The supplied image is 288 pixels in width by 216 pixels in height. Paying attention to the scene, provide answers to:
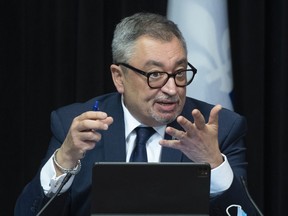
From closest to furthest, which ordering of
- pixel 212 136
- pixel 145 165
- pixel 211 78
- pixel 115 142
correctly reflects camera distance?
pixel 145 165
pixel 212 136
pixel 115 142
pixel 211 78

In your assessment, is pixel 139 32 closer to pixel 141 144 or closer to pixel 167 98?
pixel 167 98

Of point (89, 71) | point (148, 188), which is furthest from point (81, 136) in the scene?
point (89, 71)

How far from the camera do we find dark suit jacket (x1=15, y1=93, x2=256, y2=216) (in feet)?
6.40

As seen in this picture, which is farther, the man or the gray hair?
the gray hair

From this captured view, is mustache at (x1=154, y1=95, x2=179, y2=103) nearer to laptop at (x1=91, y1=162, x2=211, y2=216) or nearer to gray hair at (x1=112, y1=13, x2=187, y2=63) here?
gray hair at (x1=112, y1=13, x2=187, y2=63)

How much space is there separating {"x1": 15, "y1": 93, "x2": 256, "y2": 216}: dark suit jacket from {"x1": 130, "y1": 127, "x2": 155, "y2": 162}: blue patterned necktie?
41 mm

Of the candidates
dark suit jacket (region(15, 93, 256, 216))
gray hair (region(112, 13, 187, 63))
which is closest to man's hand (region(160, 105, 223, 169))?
dark suit jacket (region(15, 93, 256, 216))

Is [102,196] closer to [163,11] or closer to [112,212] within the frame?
[112,212]

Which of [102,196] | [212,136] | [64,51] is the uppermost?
[64,51]

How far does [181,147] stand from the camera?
6.11 ft

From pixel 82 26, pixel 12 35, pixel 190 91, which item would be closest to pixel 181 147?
pixel 190 91

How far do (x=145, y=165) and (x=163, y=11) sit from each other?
1.25 meters

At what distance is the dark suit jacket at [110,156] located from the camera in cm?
195

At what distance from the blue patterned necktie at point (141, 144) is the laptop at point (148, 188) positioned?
54 cm
